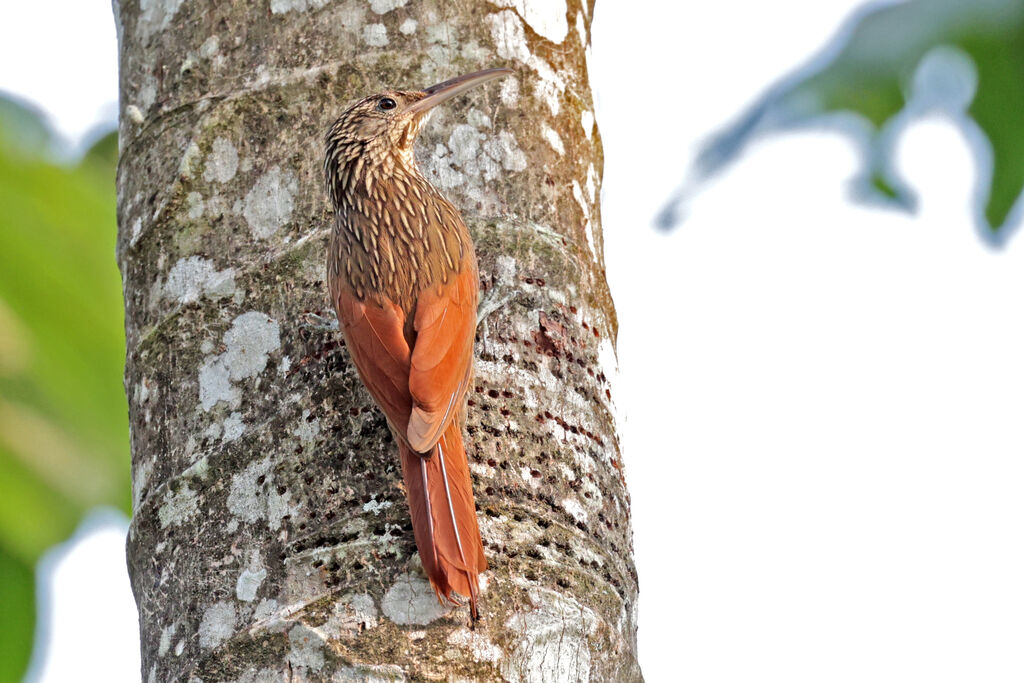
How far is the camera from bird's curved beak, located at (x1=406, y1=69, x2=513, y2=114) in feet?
10.0

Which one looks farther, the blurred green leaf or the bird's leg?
the blurred green leaf

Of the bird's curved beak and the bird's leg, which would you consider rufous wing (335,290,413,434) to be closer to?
the bird's leg

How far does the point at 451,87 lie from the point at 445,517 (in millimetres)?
1088

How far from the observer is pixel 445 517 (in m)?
2.46

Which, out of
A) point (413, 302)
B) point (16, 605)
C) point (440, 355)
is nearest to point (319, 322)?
point (440, 355)

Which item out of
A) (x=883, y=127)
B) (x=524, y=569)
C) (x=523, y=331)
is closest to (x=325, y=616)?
(x=524, y=569)

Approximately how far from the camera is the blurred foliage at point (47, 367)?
9.29ft

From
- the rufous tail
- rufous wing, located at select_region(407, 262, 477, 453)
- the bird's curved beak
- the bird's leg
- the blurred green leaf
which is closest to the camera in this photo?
the rufous tail

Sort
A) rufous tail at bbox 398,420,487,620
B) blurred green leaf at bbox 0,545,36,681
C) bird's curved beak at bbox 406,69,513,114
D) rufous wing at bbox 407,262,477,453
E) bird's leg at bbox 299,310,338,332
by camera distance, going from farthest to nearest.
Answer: blurred green leaf at bbox 0,545,36,681 < bird's curved beak at bbox 406,69,513,114 < bird's leg at bbox 299,310,338,332 < rufous wing at bbox 407,262,477,453 < rufous tail at bbox 398,420,487,620

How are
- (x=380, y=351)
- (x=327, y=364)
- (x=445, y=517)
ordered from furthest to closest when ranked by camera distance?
1. (x=380, y=351)
2. (x=327, y=364)
3. (x=445, y=517)

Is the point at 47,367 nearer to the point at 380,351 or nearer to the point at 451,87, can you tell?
the point at 380,351

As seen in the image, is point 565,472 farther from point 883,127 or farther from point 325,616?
point 883,127

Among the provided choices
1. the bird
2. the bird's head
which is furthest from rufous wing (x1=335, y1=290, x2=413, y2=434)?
the bird's head

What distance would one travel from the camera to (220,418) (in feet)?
8.89
